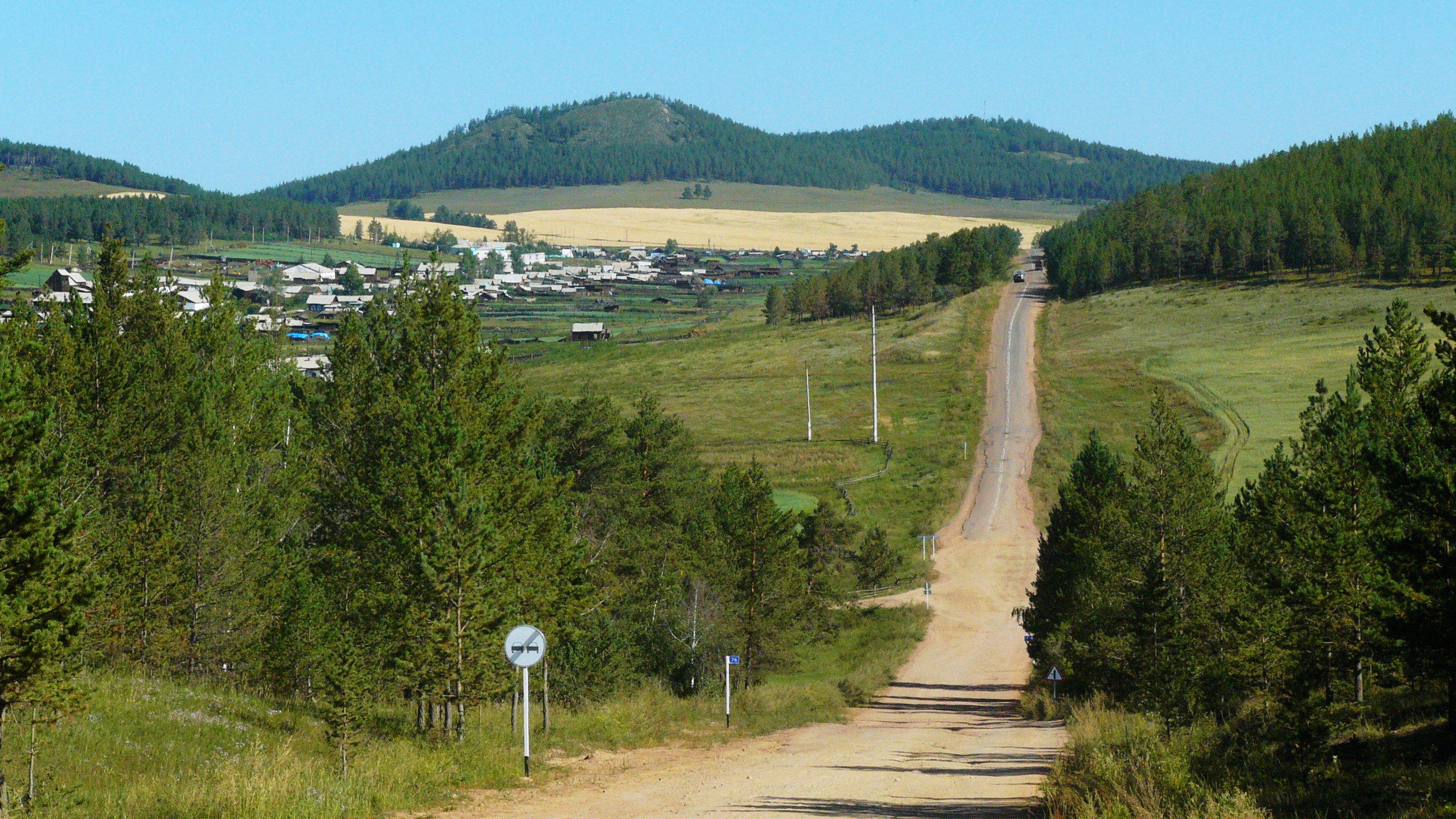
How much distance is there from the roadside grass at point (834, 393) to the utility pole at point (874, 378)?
590 millimetres

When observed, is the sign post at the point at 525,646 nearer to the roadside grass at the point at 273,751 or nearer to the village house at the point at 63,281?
the roadside grass at the point at 273,751

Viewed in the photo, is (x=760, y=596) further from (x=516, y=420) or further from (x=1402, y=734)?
(x=1402, y=734)

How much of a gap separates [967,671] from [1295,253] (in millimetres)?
117222

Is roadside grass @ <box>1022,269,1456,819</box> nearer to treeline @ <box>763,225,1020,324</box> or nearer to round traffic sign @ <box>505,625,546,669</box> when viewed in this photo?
round traffic sign @ <box>505,625,546,669</box>

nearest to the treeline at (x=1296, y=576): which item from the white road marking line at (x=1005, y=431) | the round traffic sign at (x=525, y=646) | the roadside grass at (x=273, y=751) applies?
the roadside grass at (x=273, y=751)

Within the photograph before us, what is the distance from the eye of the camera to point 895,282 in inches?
6718

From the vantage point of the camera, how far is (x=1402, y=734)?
63.3 feet

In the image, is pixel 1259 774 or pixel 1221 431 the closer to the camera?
pixel 1259 774

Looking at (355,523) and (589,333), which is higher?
(355,523)

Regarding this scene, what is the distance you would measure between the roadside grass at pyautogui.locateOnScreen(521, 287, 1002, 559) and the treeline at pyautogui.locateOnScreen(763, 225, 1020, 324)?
14.3ft

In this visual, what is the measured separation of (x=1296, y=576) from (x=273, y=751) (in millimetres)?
19113

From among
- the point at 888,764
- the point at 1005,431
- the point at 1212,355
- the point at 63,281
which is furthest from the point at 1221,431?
the point at 63,281

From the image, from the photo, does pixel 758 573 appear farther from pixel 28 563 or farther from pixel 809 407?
pixel 809 407

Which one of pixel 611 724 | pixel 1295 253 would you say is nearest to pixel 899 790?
pixel 611 724
